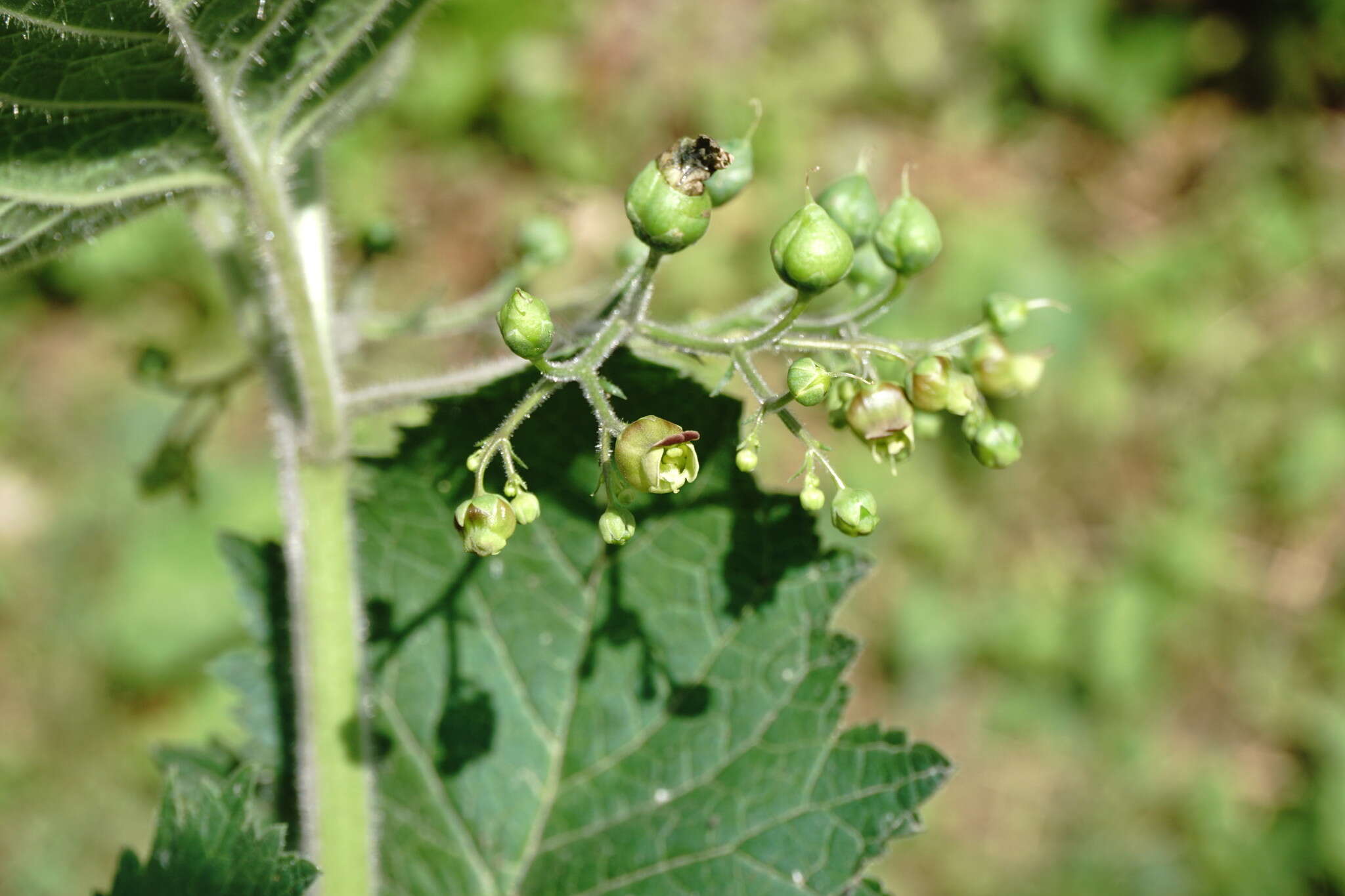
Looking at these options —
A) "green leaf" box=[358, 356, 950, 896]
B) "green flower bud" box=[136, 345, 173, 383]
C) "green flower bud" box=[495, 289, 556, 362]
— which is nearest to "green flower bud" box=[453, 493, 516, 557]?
"green flower bud" box=[495, 289, 556, 362]

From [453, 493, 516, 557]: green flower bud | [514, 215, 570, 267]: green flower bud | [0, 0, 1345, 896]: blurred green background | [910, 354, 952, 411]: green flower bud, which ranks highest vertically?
Answer: [0, 0, 1345, 896]: blurred green background

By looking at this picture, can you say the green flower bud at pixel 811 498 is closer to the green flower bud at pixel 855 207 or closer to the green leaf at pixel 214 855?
the green flower bud at pixel 855 207

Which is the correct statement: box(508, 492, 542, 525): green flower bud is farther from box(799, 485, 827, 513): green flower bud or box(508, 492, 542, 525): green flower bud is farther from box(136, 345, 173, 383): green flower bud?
box(136, 345, 173, 383): green flower bud

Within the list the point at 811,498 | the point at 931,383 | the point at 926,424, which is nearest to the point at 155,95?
the point at 811,498

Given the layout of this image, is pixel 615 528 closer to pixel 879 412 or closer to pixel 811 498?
pixel 811 498

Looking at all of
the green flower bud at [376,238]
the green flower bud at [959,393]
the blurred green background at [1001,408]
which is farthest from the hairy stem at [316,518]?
the blurred green background at [1001,408]

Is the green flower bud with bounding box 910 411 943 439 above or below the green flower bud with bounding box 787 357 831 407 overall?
above

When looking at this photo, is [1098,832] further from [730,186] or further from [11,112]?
[11,112]

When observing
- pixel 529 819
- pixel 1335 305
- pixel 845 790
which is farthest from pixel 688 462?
pixel 1335 305
